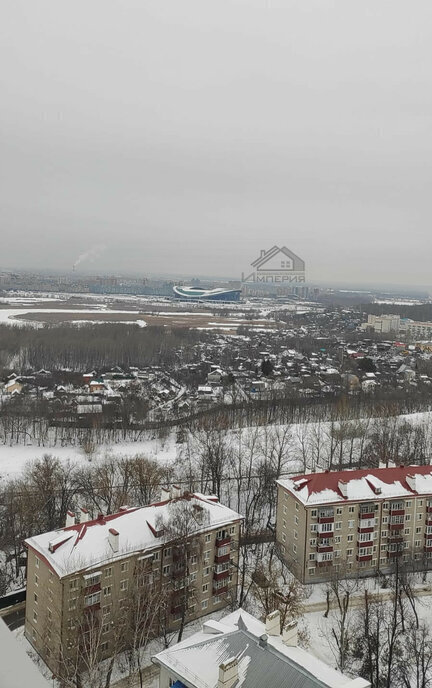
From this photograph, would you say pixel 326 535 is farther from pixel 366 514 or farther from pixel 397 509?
pixel 397 509

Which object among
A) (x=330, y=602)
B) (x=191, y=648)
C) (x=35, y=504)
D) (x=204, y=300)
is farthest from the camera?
(x=204, y=300)

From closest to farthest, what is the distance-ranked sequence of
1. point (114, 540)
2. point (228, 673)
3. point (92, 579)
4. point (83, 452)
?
point (228, 673), point (92, 579), point (114, 540), point (83, 452)

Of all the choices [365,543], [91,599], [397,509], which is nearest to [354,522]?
[365,543]

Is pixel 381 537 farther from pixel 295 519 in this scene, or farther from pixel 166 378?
pixel 166 378

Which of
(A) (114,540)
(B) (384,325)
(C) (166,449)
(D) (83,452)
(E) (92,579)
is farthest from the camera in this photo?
(B) (384,325)

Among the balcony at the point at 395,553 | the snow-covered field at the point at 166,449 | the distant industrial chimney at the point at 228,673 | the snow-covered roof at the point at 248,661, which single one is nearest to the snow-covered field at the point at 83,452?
the snow-covered field at the point at 166,449

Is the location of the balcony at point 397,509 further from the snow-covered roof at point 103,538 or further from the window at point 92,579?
the window at point 92,579

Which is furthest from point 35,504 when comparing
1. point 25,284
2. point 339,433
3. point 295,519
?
point 25,284
